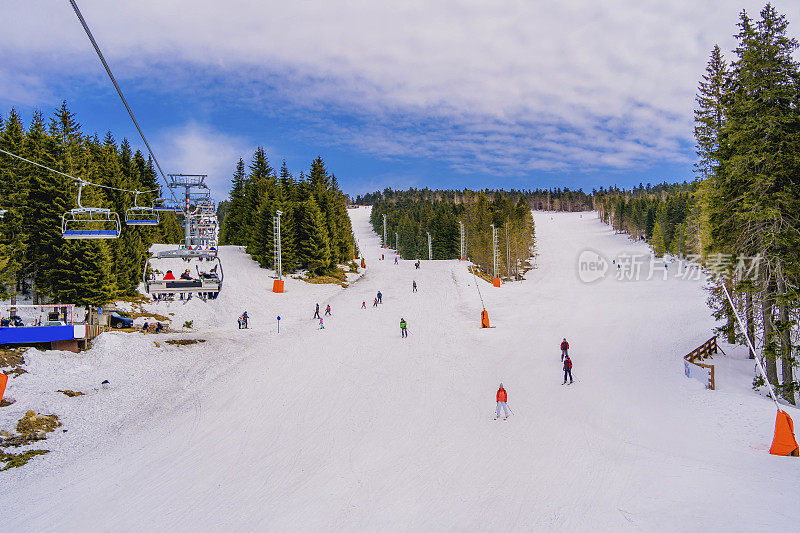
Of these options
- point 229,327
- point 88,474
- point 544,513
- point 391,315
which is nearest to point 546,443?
point 544,513

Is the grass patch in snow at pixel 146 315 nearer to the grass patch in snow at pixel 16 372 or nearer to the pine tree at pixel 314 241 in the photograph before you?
the grass patch in snow at pixel 16 372

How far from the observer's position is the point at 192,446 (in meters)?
13.7

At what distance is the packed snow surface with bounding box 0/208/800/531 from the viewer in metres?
9.50

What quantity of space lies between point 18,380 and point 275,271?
108 feet

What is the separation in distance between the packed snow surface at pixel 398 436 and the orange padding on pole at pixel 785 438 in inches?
20.1

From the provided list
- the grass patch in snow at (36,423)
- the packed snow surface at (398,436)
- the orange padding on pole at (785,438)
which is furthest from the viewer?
the grass patch in snow at (36,423)

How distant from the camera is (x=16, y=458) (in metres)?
12.6

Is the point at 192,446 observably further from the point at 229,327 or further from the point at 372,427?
the point at 229,327

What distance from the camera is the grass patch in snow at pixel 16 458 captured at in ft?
40.6

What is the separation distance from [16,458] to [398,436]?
1074cm

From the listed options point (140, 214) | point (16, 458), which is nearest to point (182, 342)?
point (140, 214)

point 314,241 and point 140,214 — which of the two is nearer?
point 140,214

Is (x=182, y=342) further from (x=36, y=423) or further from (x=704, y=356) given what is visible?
(x=704, y=356)

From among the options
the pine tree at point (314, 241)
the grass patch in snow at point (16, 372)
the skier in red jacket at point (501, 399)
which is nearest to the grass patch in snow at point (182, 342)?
the grass patch in snow at point (16, 372)
